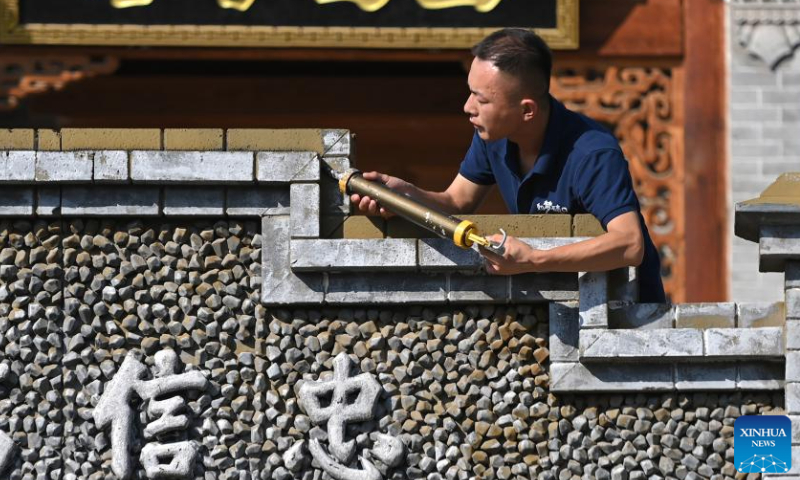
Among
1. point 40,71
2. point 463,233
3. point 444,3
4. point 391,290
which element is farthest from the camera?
point 40,71

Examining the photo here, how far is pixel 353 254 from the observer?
816cm

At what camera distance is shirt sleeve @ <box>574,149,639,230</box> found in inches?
314

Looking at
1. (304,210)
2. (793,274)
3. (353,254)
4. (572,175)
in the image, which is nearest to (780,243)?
(793,274)

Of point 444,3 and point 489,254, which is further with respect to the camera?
point 444,3

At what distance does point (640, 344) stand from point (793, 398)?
2.17 ft

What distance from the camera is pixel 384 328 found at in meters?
8.23

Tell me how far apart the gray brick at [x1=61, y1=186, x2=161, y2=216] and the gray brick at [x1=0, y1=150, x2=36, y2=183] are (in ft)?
0.57

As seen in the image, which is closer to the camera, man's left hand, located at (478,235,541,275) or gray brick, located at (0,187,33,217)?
man's left hand, located at (478,235,541,275)

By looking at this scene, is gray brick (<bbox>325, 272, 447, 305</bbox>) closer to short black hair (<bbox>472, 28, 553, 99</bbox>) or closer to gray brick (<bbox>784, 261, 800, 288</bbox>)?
short black hair (<bbox>472, 28, 553, 99</bbox>)

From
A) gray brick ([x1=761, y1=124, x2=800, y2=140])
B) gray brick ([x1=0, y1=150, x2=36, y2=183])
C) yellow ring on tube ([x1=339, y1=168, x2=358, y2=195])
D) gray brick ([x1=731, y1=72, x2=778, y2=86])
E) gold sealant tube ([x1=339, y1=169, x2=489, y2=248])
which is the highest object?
gray brick ([x1=731, y1=72, x2=778, y2=86])

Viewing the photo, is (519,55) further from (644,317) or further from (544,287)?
(644,317)

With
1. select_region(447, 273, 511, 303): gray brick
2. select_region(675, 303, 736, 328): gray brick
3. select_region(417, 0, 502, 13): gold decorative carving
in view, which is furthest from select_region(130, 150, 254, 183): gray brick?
select_region(417, 0, 502, 13): gold decorative carving

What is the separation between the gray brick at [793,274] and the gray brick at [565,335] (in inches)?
34.2

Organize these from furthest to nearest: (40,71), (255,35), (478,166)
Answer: (40,71) → (255,35) → (478,166)
